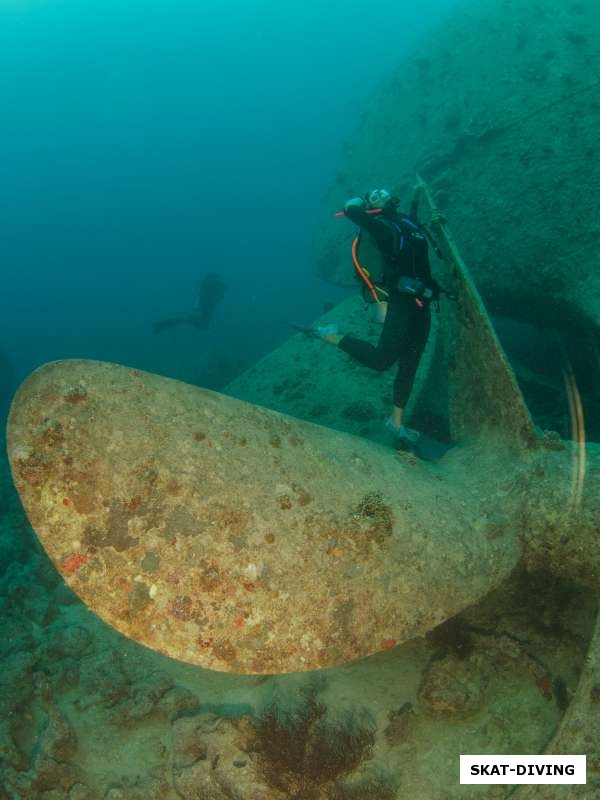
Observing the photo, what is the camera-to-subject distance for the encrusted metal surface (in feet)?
8.51

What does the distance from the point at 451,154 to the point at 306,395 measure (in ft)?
21.5

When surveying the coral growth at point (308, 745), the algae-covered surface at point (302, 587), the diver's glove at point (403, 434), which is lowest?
the coral growth at point (308, 745)

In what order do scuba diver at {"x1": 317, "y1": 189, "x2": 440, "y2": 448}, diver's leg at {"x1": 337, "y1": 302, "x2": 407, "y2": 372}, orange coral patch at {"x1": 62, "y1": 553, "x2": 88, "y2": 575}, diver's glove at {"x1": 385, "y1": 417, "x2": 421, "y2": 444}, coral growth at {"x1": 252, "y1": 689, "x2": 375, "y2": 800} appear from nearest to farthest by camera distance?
orange coral patch at {"x1": 62, "y1": 553, "x2": 88, "y2": 575} < coral growth at {"x1": 252, "y1": 689, "x2": 375, "y2": 800} < scuba diver at {"x1": 317, "y1": 189, "x2": 440, "y2": 448} < diver's leg at {"x1": 337, "y1": 302, "x2": 407, "y2": 372} < diver's glove at {"x1": 385, "y1": 417, "x2": 421, "y2": 444}

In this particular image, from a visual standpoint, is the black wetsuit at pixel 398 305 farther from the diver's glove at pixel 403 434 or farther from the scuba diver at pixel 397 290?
the diver's glove at pixel 403 434

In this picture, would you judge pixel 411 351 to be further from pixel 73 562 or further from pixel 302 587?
pixel 73 562

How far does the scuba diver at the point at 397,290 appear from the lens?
5387 mm

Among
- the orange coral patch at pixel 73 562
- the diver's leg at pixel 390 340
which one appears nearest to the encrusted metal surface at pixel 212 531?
the orange coral patch at pixel 73 562

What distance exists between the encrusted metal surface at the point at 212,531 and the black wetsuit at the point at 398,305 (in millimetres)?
2901

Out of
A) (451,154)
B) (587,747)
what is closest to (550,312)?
(451,154)

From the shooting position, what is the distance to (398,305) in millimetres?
5754

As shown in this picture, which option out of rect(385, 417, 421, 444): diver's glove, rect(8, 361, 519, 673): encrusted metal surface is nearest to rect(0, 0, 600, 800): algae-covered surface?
rect(8, 361, 519, 673): encrusted metal surface

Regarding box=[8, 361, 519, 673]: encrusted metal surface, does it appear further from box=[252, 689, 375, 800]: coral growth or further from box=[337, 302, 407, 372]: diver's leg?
box=[337, 302, 407, 372]: diver's leg

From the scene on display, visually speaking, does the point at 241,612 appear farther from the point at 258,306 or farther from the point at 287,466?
the point at 258,306

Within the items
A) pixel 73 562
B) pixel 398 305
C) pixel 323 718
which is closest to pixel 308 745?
pixel 323 718
